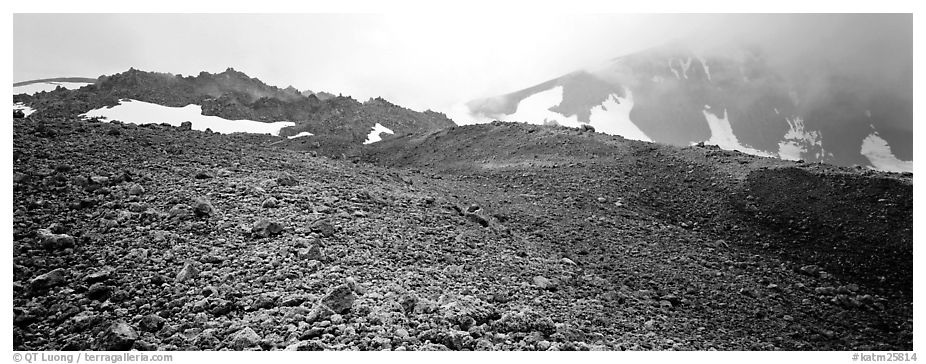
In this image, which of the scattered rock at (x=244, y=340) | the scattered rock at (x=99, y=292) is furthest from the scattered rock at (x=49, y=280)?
the scattered rock at (x=244, y=340)

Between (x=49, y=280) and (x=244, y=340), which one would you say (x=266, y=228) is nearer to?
(x=49, y=280)

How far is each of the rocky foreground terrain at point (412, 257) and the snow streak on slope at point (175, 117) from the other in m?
27.4

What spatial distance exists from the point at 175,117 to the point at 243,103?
7.35 metres

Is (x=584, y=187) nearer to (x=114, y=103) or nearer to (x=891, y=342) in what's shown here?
(x=891, y=342)

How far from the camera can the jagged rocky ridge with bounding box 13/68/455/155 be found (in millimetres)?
35750

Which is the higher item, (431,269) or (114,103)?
(114,103)

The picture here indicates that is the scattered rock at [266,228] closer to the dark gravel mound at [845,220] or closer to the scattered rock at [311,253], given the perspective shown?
the scattered rock at [311,253]

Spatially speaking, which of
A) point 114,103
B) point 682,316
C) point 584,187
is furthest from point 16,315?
point 114,103

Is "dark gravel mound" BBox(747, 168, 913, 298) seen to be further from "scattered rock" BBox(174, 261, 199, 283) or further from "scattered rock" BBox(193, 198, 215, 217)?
"scattered rock" BBox(193, 198, 215, 217)

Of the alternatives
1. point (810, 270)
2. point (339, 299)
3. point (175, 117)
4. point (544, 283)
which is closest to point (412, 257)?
point (339, 299)

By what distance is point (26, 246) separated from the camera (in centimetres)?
434

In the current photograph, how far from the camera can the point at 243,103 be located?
1626 inches

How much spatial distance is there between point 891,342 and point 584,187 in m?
6.39

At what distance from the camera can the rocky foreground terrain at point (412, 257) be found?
3.74 metres
